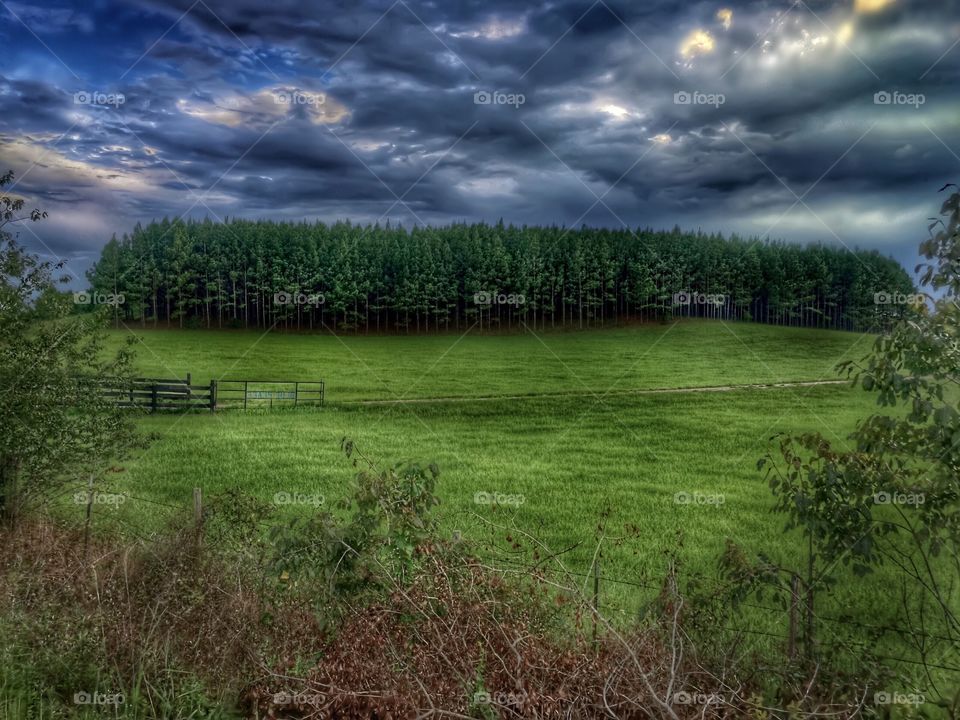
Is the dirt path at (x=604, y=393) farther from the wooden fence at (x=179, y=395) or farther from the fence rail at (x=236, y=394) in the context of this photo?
the wooden fence at (x=179, y=395)

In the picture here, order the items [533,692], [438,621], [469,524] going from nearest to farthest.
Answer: [533,692]
[438,621]
[469,524]

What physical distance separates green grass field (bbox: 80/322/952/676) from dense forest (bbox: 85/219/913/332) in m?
0.62

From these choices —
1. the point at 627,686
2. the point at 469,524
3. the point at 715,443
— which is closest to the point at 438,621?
the point at 627,686

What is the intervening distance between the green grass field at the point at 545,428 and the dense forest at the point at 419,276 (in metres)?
0.62

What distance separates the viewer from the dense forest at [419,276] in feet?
56.0

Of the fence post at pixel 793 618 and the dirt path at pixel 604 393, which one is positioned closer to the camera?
the fence post at pixel 793 618

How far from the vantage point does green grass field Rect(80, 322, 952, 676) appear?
40.8 ft

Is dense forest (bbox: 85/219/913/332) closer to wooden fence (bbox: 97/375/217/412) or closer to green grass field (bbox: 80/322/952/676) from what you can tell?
green grass field (bbox: 80/322/952/676)

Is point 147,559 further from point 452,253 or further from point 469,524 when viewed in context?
point 452,253

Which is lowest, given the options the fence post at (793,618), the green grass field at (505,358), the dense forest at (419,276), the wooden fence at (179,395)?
the fence post at (793,618)

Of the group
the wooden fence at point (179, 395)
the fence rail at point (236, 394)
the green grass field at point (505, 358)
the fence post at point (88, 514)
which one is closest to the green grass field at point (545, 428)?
the green grass field at point (505, 358)

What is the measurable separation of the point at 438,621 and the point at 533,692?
123 centimetres

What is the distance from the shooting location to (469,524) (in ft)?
39.8

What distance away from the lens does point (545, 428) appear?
17.6 metres
